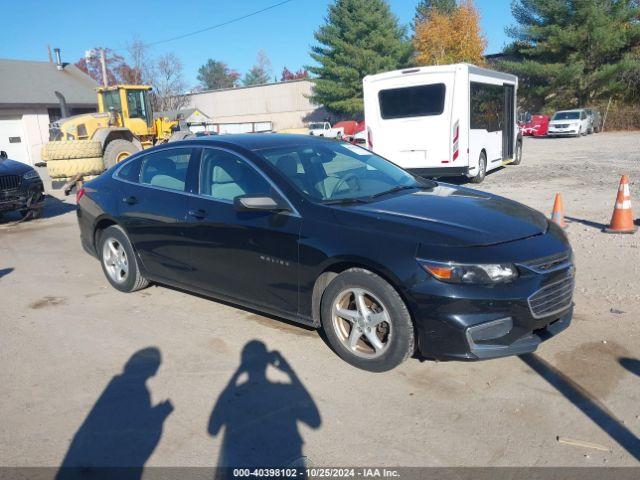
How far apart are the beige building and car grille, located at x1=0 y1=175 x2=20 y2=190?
47.0m

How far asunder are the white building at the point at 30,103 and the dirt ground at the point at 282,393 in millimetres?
27255

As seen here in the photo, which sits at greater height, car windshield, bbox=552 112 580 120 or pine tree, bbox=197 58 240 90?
pine tree, bbox=197 58 240 90

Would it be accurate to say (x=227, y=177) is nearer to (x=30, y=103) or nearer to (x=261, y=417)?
(x=261, y=417)

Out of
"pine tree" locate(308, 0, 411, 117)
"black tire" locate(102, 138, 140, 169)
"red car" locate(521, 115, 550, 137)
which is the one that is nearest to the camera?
"black tire" locate(102, 138, 140, 169)

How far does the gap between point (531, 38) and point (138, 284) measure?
1735 inches

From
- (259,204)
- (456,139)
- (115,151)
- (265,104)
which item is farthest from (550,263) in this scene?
(265,104)

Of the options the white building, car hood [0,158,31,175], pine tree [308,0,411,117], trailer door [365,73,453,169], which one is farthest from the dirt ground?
pine tree [308,0,411,117]

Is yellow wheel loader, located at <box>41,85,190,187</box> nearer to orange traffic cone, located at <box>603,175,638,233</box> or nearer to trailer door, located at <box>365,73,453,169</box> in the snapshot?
trailer door, located at <box>365,73,453,169</box>

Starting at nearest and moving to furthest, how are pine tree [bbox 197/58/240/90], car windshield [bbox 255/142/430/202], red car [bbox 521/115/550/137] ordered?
1. car windshield [bbox 255/142/430/202]
2. red car [bbox 521/115/550/137]
3. pine tree [bbox 197/58/240/90]

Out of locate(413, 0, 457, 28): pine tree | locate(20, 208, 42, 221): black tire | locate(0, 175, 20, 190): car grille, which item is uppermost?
locate(413, 0, 457, 28): pine tree

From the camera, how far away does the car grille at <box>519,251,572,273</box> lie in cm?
367

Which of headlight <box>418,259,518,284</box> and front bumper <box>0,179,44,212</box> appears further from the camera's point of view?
front bumper <box>0,179,44,212</box>

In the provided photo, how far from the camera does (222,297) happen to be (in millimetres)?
4898

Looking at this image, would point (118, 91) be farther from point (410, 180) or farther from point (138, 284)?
point (410, 180)
